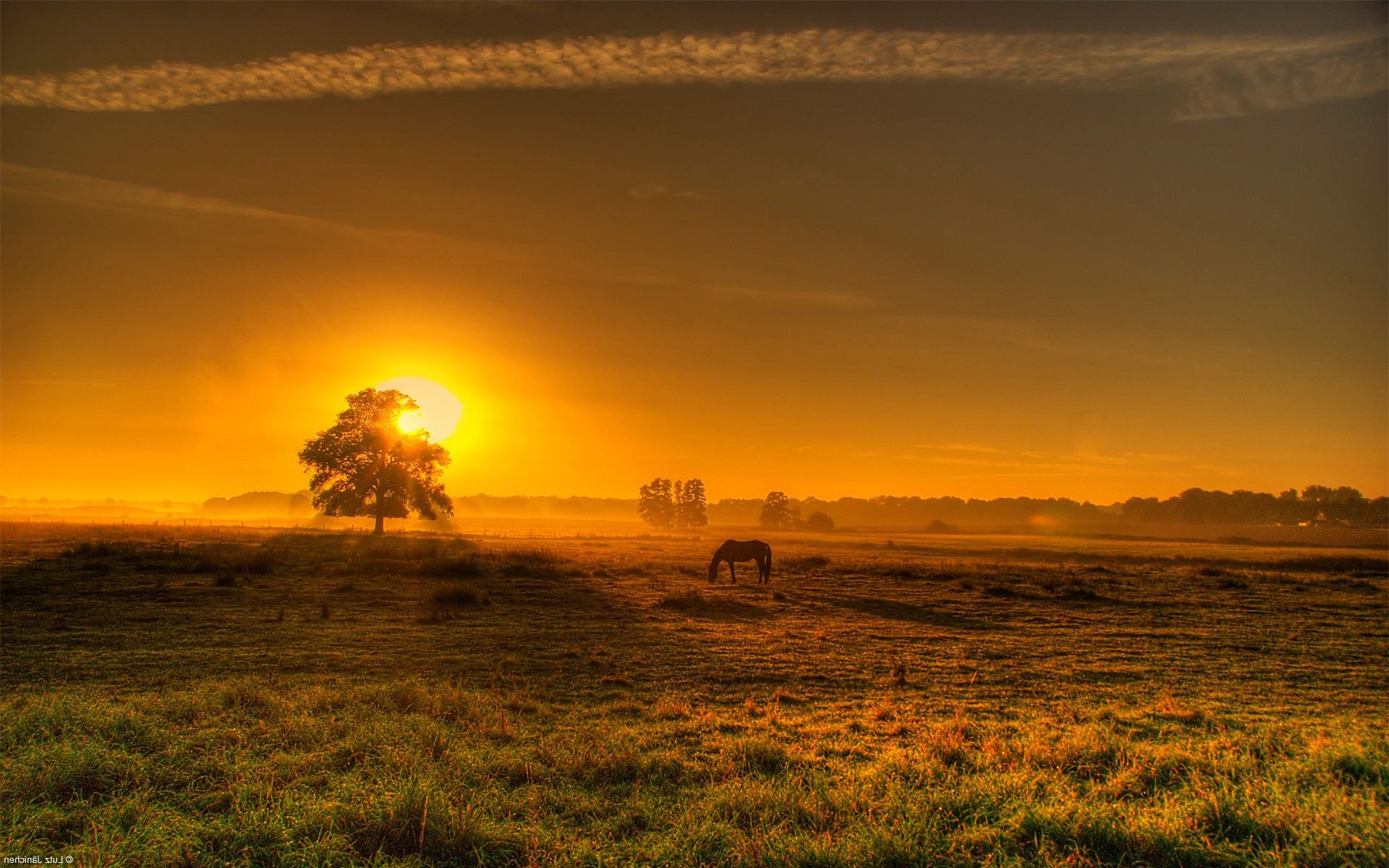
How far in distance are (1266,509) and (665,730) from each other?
19245cm

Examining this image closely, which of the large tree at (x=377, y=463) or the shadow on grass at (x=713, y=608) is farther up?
the large tree at (x=377, y=463)

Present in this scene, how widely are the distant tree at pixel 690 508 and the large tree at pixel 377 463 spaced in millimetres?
84436

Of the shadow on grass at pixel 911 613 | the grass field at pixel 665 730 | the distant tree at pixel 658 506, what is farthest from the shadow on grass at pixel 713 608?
the distant tree at pixel 658 506

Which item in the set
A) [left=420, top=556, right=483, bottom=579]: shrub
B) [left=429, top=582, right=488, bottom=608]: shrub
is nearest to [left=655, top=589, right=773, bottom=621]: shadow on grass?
[left=429, top=582, right=488, bottom=608]: shrub

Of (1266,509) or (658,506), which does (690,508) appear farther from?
(1266,509)

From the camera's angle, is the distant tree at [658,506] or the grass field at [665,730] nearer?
the grass field at [665,730]

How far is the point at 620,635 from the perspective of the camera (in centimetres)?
1678

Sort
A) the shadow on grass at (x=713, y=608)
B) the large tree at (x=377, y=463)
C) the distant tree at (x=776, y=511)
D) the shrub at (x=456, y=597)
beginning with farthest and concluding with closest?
the distant tree at (x=776, y=511) < the large tree at (x=377, y=463) < the shadow on grass at (x=713, y=608) < the shrub at (x=456, y=597)

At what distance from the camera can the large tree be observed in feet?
188

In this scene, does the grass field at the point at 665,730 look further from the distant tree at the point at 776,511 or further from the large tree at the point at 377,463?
the distant tree at the point at 776,511

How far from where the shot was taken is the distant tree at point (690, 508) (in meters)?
144

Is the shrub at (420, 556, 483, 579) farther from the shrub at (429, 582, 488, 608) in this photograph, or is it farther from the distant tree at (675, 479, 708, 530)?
the distant tree at (675, 479, 708, 530)

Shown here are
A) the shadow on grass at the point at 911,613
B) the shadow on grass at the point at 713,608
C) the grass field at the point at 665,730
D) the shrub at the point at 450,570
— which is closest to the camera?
the grass field at the point at 665,730

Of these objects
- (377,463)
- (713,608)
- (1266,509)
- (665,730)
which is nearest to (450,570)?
(713,608)
